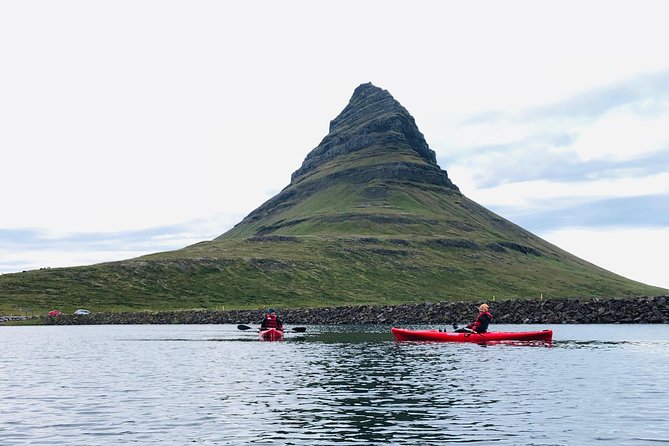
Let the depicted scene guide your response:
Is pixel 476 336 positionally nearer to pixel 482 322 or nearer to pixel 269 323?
pixel 482 322

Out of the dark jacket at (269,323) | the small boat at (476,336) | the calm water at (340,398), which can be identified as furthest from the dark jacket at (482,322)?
the dark jacket at (269,323)

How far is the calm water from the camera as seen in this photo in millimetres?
24734

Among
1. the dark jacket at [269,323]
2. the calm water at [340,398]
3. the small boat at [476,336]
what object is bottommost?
the calm water at [340,398]

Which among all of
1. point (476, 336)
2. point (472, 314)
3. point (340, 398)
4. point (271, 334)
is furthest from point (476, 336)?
point (472, 314)

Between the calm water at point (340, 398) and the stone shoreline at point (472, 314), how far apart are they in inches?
2331

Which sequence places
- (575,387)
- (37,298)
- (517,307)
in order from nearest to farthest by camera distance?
(575,387), (517,307), (37,298)

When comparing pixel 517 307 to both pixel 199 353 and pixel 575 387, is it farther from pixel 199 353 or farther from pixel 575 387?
pixel 575 387

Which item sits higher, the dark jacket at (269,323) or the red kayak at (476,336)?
the dark jacket at (269,323)

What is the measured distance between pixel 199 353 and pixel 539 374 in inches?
1269

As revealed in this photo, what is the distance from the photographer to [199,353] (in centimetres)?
6250

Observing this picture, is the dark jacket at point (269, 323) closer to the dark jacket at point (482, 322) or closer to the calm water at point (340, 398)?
the calm water at point (340, 398)

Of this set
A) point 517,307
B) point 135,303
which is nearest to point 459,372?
point 517,307

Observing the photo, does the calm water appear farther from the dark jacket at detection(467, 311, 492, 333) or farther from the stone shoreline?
the stone shoreline

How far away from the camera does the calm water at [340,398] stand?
81.1 ft
